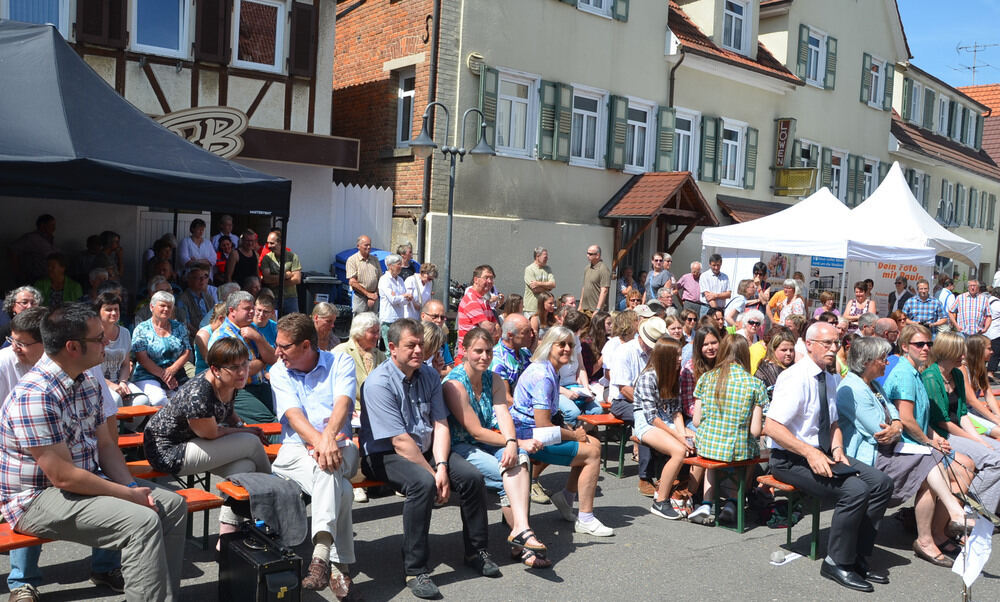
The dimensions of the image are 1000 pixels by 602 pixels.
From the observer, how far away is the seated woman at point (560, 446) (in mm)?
6238

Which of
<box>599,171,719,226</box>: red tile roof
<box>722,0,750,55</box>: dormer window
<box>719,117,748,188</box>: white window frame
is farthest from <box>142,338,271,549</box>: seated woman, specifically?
<box>722,0,750,55</box>: dormer window

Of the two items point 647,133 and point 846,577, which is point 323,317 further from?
point 647,133

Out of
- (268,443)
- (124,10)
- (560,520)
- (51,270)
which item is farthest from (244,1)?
(560,520)

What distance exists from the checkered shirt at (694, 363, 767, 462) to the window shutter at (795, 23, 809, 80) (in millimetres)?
17528

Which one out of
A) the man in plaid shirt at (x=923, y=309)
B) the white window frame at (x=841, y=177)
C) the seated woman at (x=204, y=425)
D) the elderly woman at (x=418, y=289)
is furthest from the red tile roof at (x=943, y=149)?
the seated woman at (x=204, y=425)

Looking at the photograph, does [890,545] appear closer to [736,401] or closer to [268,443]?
[736,401]

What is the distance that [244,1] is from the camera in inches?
540

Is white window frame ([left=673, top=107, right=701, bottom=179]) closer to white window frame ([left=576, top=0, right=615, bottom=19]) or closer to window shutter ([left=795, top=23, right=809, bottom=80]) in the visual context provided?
white window frame ([left=576, top=0, right=615, bottom=19])

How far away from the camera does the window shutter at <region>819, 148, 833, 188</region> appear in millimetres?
22953

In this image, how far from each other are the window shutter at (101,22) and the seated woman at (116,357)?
6.90m

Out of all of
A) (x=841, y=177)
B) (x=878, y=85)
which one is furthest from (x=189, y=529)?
(x=878, y=85)

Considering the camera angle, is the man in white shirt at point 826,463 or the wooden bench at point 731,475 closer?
the man in white shirt at point 826,463

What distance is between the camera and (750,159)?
20.5 meters

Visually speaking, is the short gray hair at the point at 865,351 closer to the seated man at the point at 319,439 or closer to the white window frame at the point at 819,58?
the seated man at the point at 319,439
